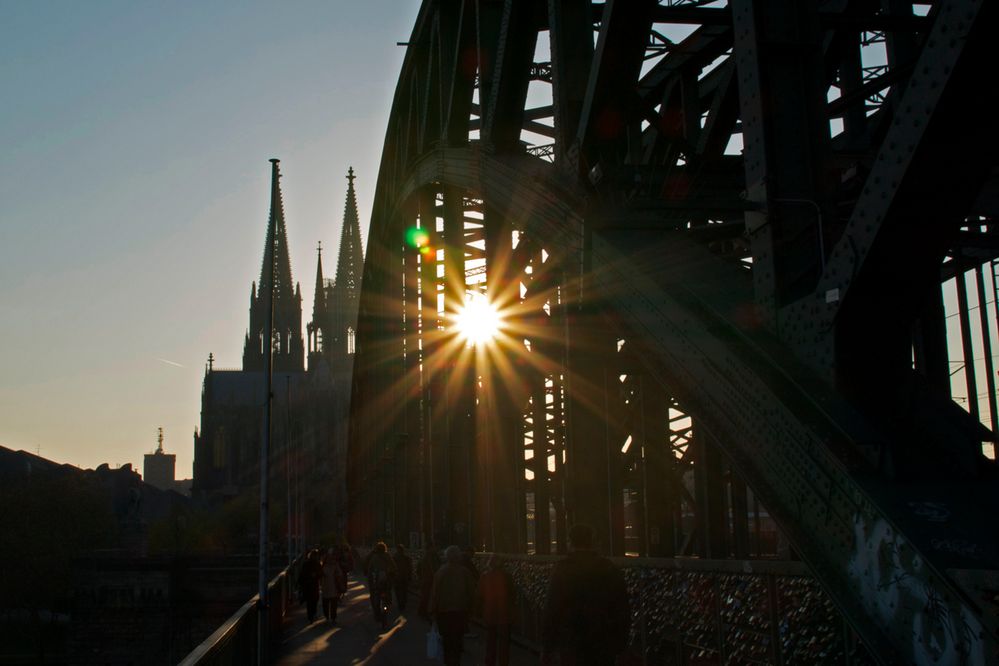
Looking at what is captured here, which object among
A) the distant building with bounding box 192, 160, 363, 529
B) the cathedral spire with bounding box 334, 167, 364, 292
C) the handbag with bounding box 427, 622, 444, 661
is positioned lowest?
the handbag with bounding box 427, 622, 444, 661

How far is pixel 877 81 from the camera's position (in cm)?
805

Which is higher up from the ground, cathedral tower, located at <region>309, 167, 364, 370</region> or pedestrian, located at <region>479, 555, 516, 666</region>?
cathedral tower, located at <region>309, 167, 364, 370</region>

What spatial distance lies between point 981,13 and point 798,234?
5.52ft

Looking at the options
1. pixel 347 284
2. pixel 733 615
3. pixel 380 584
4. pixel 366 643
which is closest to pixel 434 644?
pixel 733 615

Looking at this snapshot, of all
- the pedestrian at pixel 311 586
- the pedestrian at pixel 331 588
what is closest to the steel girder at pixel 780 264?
the pedestrian at pixel 331 588

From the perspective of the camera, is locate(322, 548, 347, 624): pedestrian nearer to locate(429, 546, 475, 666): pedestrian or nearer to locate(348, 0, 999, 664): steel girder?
locate(348, 0, 999, 664): steel girder

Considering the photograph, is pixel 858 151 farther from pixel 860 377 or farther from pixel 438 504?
pixel 438 504

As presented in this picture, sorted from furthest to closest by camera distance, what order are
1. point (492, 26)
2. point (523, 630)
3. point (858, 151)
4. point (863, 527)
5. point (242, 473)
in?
1. point (242, 473)
2. point (523, 630)
3. point (492, 26)
4. point (858, 151)
5. point (863, 527)

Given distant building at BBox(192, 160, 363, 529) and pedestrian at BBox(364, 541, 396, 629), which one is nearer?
pedestrian at BBox(364, 541, 396, 629)

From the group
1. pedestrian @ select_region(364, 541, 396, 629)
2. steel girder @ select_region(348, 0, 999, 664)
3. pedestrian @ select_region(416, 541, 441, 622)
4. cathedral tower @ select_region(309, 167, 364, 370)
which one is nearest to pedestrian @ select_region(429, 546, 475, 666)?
steel girder @ select_region(348, 0, 999, 664)

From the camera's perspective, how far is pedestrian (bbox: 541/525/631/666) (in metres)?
6.55

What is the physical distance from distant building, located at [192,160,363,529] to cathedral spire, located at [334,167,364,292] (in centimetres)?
14

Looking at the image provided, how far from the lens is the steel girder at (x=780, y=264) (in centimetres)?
424

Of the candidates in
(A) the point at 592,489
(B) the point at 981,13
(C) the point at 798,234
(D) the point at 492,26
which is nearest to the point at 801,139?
(C) the point at 798,234
